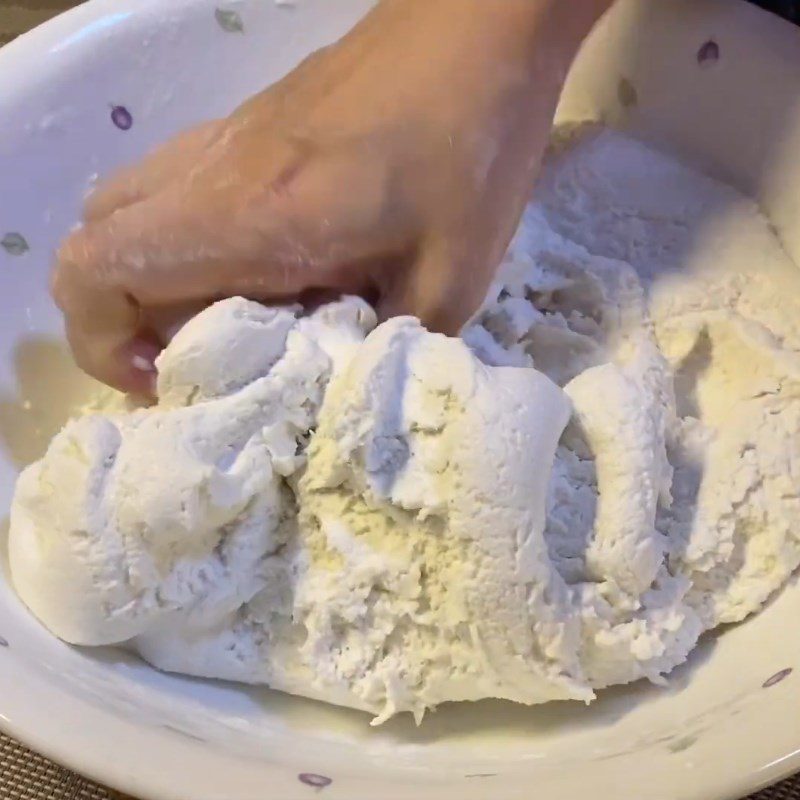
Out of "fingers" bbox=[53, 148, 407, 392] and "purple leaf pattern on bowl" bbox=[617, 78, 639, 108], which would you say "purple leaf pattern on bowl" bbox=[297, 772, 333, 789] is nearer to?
"fingers" bbox=[53, 148, 407, 392]

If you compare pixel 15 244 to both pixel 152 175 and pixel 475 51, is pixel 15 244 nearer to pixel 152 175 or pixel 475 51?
pixel 152 175

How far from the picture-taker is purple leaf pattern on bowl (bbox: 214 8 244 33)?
85cm

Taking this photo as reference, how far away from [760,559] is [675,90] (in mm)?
420

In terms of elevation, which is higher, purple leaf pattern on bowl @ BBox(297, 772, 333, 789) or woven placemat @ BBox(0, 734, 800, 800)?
purple leaf pattern on bowl @ BBox(297, 772, 333, 789)

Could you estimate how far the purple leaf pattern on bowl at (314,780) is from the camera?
46 cm

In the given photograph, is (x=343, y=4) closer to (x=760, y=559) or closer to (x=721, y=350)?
(x=721, y=350)

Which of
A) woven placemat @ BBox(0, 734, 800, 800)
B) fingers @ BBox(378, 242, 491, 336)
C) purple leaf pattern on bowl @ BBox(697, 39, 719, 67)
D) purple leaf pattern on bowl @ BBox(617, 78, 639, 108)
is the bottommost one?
woven placemat @ BBox(0, 734, 800, 800)

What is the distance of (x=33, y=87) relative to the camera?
767mm

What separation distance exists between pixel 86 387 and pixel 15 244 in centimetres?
12

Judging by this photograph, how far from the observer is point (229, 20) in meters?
0.85

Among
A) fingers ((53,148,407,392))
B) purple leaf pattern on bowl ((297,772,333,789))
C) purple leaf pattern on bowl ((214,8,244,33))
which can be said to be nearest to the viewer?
purple leaf pattern on bowl ((297,772,333,789))

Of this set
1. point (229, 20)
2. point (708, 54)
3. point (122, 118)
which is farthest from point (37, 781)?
point (708, 54)

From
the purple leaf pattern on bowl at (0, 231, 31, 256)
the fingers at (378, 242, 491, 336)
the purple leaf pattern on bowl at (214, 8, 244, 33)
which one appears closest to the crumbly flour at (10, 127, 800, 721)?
the fingers at (378, 242, 491, 336)

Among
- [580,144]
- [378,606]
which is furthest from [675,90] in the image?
[378,606]
